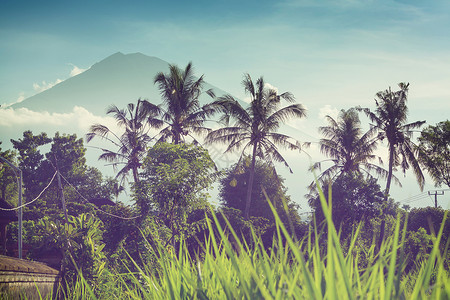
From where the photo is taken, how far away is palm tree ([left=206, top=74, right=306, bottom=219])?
29.2 metres

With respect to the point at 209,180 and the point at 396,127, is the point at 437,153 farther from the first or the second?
the point at 209,180

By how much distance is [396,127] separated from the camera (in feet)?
101

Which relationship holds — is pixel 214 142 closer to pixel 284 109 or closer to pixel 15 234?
pixel 284 109

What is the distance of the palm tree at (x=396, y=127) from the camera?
1200 inches

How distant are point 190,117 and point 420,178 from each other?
56.6ft

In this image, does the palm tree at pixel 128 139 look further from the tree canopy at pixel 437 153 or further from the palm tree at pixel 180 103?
the tree canopy at pixel 437 153

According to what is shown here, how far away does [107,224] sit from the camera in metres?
24.7

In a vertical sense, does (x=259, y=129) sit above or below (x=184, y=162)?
above

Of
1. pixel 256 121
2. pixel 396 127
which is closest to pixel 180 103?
pixel 256 121

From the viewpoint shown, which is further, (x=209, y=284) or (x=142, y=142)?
(x=142, y=142)

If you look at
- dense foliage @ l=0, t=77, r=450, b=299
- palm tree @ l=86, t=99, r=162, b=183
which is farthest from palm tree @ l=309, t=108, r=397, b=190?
palm tree @ l=86, t=99, r=162, b=183

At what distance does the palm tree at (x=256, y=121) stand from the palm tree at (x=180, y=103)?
4.45 ft

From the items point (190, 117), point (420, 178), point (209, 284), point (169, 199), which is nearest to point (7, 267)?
point (209, 284)

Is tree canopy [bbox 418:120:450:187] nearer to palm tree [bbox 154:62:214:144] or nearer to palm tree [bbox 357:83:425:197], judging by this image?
palm tree [bbox 357:83:425:197]
